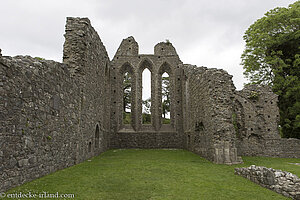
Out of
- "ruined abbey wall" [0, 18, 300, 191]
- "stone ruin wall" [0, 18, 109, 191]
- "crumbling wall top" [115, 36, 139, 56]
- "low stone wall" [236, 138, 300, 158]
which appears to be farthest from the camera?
"crumbling wall top" [115, 36, 139, 56]

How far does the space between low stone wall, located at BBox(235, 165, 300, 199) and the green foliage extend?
1193 centimetres

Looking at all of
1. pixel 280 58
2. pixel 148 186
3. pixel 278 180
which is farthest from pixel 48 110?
pixel 280 58

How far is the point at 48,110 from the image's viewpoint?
6.42 m

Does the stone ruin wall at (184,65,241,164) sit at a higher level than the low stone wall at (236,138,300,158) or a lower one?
higher

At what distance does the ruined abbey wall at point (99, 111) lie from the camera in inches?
196

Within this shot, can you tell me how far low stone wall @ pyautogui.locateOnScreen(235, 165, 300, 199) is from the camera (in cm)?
454

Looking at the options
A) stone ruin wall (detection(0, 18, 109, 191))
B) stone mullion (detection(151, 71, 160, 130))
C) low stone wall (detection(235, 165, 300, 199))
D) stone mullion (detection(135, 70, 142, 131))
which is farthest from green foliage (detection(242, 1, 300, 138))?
stone ruin wall (detection(0, 18, 109, 191))

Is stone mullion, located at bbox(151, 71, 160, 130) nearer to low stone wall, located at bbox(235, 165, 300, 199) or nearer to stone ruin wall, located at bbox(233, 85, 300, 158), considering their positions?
stone ruin wall, located at bbox(233, 85, 300, 158)

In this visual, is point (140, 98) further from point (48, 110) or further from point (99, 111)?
point (48, 110)

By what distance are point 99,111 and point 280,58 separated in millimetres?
14559

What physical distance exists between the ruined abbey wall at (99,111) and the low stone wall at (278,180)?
10.5 feet

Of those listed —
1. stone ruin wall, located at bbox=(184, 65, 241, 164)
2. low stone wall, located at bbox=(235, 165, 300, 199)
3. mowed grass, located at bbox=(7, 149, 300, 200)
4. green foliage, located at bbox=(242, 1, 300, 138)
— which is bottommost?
mowed grass, located at bbox=(7, 149, 300, 200)

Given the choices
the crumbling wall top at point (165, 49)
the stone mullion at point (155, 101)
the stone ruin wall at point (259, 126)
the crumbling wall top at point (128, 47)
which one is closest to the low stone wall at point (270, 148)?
the stone ruin wall at point (259, 126)

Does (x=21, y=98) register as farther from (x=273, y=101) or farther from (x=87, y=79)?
(x=273, y=101)
